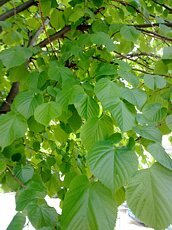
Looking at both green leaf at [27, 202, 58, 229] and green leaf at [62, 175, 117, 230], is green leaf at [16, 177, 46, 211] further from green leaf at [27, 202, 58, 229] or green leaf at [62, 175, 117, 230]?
green leaf at [62, 175, 117, 230]

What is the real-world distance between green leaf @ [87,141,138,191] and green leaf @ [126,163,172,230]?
0.02 m

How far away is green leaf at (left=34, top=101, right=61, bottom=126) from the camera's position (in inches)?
26.5

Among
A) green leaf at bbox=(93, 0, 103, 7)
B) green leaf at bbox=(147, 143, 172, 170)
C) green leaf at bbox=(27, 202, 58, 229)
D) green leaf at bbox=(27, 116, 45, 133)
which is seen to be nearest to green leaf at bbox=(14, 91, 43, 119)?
green leaf at bbox=(27, 116, 45, 133)

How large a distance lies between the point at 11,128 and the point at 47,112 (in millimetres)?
93

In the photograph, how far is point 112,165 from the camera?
1.56 ft

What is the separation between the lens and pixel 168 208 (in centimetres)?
45

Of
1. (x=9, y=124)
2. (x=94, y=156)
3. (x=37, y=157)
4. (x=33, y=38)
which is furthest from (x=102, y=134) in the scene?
(x=33, y=38)

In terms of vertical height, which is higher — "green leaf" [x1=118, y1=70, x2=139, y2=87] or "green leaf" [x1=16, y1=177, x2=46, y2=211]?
"green leaf" [x1=118, y1=70, x2=139, y2=87]

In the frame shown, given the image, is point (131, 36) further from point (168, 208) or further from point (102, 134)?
point (168, 208)

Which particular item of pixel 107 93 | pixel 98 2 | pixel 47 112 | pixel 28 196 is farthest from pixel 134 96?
pixel 98 2

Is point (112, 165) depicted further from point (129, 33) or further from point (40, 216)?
point (129, 33)

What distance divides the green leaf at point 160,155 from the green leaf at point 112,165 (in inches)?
1.3

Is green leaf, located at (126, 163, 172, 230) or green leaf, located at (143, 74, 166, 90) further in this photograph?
green leaf, located at (143, 74, 166, 90)

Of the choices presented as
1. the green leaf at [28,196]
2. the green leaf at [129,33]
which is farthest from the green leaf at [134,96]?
the green leaf at [129,33]
